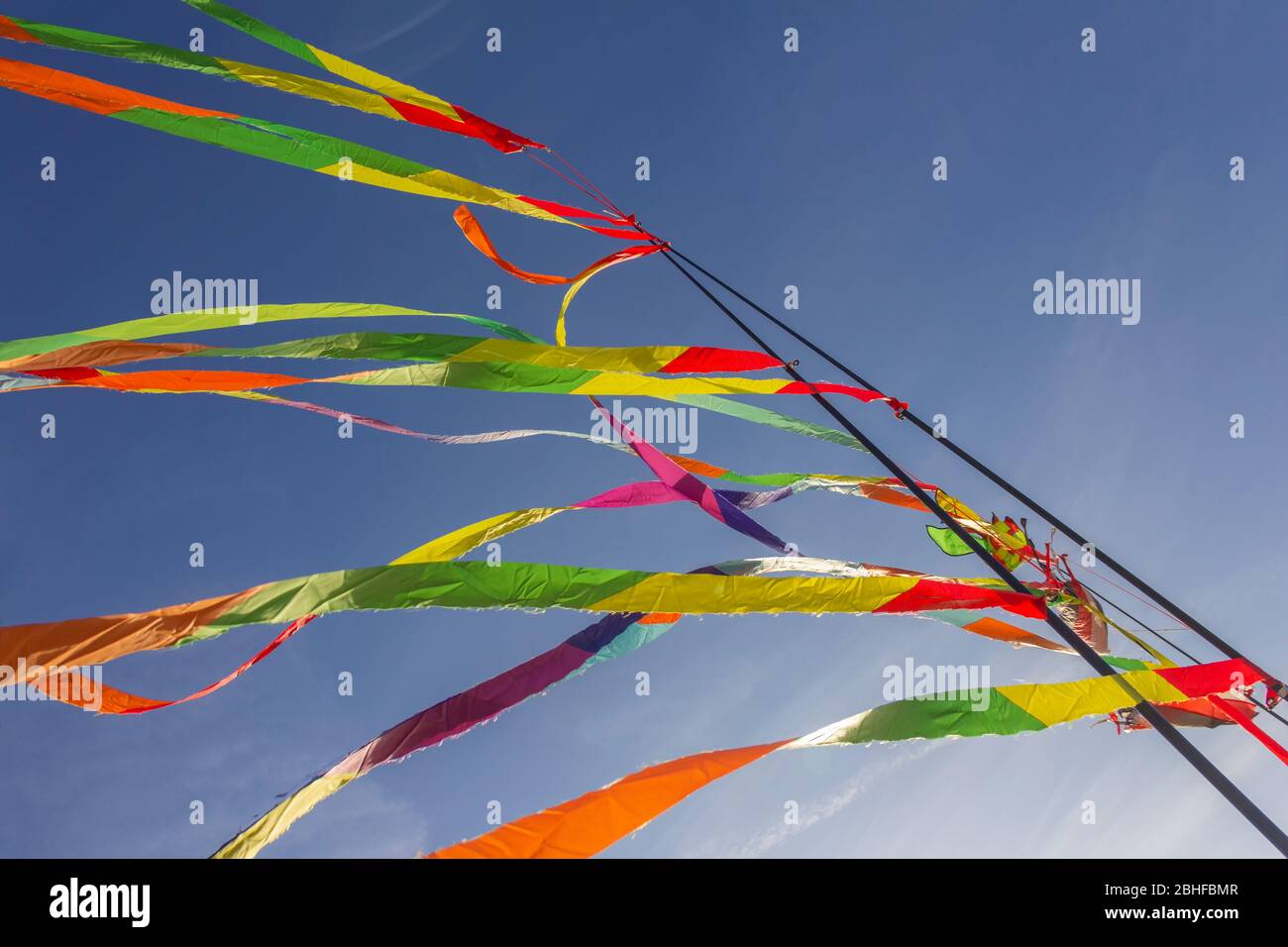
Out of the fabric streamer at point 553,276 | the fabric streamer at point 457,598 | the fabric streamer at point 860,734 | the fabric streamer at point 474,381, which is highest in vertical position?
the fabric streamer at point 553,276

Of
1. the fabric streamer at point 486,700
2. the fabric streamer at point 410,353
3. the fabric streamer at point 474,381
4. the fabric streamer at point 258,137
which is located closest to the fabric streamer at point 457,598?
the fabric streamer at point 486,700

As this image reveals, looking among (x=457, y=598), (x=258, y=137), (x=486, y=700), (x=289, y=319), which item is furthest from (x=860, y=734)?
(x=258, y=137)

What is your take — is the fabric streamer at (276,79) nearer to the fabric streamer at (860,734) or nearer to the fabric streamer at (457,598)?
the fabric streamer at (457,598)

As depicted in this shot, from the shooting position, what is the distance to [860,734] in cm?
298

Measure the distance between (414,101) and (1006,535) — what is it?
5.37 m

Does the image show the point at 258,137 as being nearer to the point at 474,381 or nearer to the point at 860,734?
the point at 474,381

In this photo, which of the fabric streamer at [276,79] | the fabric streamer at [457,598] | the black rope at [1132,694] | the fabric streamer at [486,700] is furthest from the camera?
the fabric streamer at [276,79]

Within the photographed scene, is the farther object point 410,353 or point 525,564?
point 410,353

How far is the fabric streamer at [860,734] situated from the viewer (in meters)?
2.61

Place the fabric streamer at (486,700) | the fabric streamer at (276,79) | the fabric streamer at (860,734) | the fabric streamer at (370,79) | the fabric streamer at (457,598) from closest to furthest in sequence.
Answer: the fabric streamer at (860,734), the fabric streamer at (457,598), the fabric streamer at (486,700), the fabric streamer at (276,79), the fabric streamer at (370,79)
